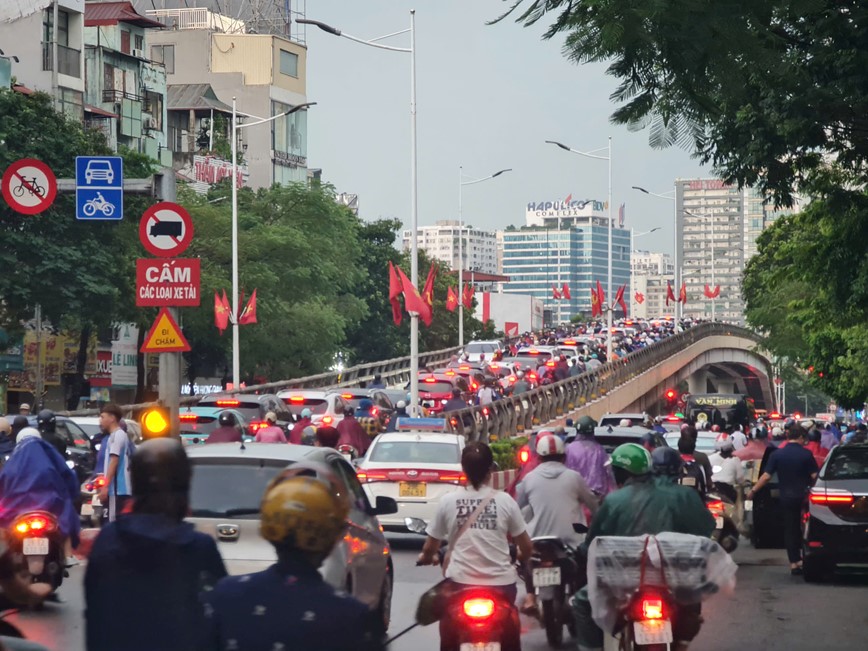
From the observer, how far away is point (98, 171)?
67.2 ft

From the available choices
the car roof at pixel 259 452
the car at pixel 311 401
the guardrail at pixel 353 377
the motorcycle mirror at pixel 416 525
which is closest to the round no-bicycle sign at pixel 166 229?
the car roof at pixel 259 452

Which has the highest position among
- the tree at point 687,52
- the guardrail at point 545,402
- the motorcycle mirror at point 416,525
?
the tree at point 687,52

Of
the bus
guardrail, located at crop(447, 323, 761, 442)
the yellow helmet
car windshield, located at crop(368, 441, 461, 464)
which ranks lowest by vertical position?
the bus

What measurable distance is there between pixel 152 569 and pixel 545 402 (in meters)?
44.4

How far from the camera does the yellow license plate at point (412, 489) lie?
20.5 m

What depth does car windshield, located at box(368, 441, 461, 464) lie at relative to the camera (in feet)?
69.3

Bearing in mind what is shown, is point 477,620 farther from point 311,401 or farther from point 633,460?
point 311,401

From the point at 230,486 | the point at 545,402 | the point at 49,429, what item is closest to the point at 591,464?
the point at 230,486

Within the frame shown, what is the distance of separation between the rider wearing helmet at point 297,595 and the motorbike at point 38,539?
7970 millimetres

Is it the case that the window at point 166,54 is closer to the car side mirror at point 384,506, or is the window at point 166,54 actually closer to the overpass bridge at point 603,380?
the overpass bridge at point 603,380

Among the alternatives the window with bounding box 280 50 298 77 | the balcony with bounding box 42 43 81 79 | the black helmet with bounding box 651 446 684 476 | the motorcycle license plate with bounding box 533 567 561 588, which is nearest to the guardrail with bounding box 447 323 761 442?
the motorcycle license plate with bounding box 533 567 561 588

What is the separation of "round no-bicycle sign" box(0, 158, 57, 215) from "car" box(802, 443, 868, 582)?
9643 mm

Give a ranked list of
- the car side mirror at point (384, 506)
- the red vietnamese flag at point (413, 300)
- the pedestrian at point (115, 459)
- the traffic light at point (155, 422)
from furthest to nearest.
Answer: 1. the red vietnamese flag at point (413, 300)
2. the pedestrian at point (115, 459)
3. the traffic light at point (155, 422)
4. the car side mirror at point (384, 506)

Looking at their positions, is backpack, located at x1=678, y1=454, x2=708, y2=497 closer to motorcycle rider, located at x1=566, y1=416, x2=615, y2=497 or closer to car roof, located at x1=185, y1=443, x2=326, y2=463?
motorcycle rider, located at x1=566, y1=416, x2=615, y2=497
